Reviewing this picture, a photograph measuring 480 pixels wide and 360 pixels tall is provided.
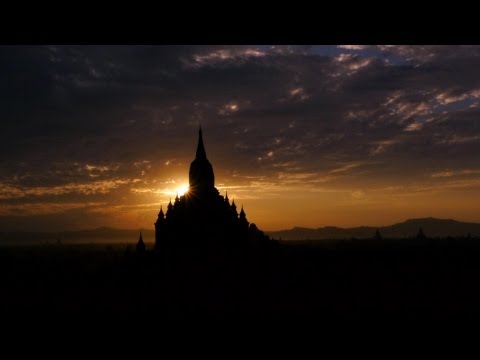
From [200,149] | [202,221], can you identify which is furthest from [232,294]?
[200,149]

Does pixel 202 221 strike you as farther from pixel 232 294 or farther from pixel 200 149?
pixel 232 294

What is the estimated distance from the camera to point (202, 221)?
158ft

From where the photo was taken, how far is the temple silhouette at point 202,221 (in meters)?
47.5

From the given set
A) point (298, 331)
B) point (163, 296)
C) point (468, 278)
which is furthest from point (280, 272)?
point (468, 278)

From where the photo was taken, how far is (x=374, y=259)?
112 metres

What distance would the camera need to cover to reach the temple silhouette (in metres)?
47.5

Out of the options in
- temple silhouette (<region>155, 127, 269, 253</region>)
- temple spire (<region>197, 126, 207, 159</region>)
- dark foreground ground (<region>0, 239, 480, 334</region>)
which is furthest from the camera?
temple spire (<region>197, 126, 207, 159</region>)

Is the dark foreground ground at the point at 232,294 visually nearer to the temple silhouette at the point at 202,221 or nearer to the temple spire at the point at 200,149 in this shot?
the temple silhouette at the point at 202,221

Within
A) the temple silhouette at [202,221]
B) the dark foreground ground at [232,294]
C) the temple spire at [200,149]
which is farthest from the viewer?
the temple spire at [200,149]

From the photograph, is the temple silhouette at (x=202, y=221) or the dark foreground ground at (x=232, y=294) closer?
the dark foreground ground at (x=232, y=294)

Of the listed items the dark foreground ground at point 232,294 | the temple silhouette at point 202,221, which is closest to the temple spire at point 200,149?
the temple silhouette at point 202,221

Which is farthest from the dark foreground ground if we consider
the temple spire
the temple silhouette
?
the temple spire

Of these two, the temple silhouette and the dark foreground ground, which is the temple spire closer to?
the temple silhouette
